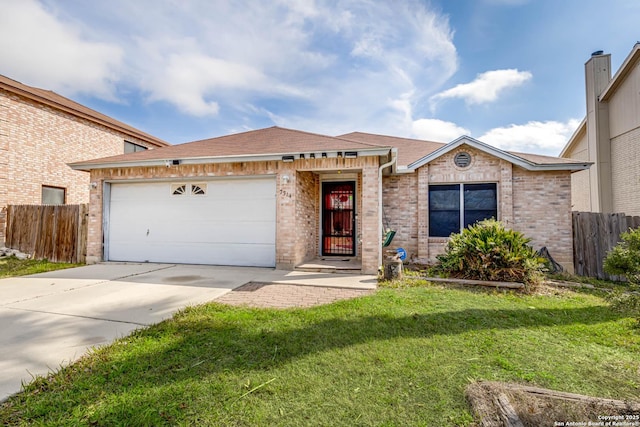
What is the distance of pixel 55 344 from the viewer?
9.98 feet

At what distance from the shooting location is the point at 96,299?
4.68 meters

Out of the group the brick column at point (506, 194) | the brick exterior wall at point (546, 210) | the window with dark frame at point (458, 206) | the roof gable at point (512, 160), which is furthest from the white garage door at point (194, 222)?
the brick exterior wall at point (546, 210)

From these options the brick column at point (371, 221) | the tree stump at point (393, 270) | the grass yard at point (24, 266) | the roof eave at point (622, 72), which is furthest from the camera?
the roof eave at point (622, 72)

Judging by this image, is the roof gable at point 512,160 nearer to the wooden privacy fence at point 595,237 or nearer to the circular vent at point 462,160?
the circular vent at point 462,160

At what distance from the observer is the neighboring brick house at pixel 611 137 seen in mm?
9961

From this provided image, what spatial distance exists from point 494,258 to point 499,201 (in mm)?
3286

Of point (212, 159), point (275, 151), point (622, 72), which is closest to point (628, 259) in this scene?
point (275, 151)

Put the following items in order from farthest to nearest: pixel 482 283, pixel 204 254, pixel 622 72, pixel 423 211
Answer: pixel 622 72
pixel 423 211
pixel 204 254
pixel 482 283

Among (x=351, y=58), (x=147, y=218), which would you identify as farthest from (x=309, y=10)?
(x=147, y=218)

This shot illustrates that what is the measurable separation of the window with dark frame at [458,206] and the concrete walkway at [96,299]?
377cm

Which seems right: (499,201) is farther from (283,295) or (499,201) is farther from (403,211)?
(283,295)

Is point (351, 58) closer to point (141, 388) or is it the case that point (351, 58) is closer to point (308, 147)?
point (308, 147)

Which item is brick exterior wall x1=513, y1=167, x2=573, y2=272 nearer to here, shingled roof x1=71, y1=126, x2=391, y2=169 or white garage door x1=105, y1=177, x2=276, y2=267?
shingled roof x1=71, y1=126, x2=391, y2=169

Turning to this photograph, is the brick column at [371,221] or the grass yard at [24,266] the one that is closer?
the brick column at [371,221]
